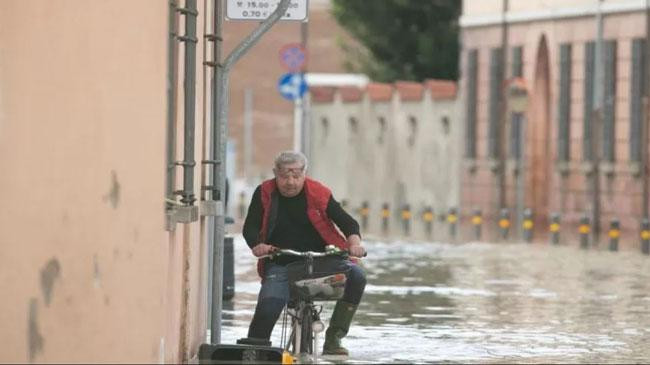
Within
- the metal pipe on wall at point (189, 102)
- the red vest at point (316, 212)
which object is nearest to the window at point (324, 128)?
the red vest at point (316, 212)

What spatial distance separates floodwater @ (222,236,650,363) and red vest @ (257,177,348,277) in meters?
1.23

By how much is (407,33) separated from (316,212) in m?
55.0

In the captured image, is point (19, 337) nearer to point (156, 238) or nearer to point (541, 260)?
point (156, 238)

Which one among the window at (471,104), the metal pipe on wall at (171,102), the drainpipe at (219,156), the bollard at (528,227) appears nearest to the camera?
the metal pipe on wall at (171,102)

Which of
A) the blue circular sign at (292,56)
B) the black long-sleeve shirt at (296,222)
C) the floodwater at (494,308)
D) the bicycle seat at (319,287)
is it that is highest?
the blue circular sign at (292,56)

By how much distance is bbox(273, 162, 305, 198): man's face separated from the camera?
1744cm

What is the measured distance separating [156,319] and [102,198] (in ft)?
2.48

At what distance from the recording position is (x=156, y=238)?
14922 mm

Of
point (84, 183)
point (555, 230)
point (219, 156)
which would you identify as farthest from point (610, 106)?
point (84, 183)

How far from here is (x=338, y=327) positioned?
723 inches

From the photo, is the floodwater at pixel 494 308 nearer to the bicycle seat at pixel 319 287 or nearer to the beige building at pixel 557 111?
the bicycle seat at pixel 319 287

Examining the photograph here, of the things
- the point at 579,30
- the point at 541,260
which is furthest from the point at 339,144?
the point at 541,260

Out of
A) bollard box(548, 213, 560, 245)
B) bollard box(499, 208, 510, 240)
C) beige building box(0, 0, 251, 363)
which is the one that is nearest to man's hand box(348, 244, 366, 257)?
beige building box(0, 0, 251, 363)

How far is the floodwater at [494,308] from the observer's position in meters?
19.7
